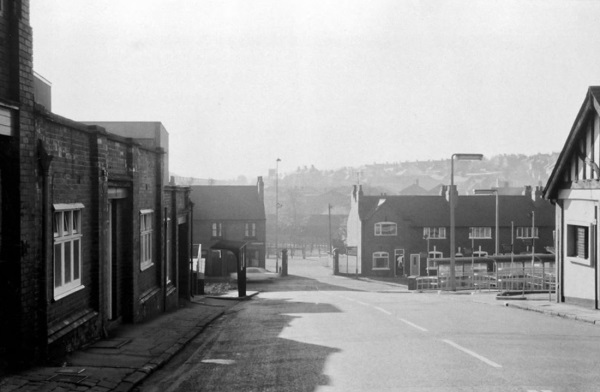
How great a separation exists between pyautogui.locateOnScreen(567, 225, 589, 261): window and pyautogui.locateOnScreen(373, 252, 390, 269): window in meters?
43.1

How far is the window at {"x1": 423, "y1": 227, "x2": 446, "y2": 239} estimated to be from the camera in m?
65.8

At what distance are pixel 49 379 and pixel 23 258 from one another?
1.70 metres

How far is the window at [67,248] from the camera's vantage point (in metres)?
11.5

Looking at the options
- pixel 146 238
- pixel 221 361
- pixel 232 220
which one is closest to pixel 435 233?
pixel 232 220

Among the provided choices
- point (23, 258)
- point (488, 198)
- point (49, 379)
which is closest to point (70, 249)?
point (23, 258)

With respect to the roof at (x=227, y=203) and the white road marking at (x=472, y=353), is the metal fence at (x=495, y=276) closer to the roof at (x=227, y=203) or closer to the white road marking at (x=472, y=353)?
the roof at (x=227, y=203)

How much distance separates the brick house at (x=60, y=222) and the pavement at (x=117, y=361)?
1.09 ft

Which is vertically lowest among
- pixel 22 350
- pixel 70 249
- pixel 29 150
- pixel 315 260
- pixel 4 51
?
pixel 315 260

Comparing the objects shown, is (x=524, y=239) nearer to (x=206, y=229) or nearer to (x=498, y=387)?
(x=206, y=229)

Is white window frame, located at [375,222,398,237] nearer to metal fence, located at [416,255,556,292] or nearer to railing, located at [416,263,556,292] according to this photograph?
metal fence, located at [416,255,556,292]

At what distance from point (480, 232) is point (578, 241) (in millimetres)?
44956

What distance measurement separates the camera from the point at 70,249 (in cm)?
1222

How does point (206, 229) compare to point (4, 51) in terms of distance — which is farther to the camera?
point (206, 229)

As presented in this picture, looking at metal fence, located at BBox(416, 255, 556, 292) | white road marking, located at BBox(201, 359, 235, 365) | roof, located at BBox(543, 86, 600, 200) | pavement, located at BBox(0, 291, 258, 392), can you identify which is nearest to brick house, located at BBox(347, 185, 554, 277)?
metal fence, located at BBox(416, 255, 556, 292)
